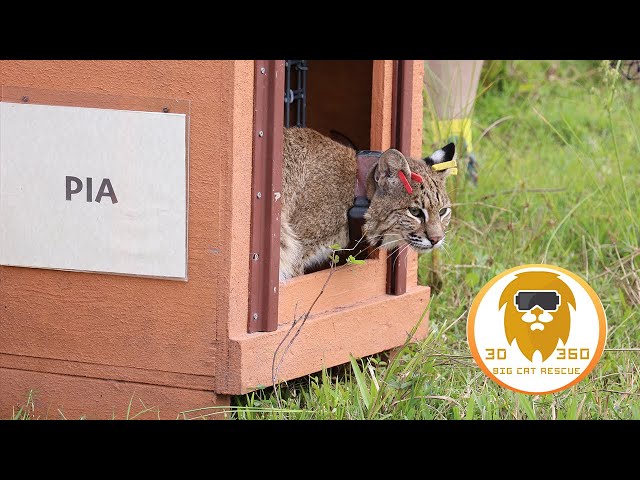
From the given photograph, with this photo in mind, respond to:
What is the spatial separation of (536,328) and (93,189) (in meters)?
1.53

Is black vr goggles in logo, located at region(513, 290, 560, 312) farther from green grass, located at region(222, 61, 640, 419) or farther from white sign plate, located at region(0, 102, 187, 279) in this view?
white sign plate, located at region(0, 102, 187, 279)

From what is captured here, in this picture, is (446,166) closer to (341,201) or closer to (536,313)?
(341,201)

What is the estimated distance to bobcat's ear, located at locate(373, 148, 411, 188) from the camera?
4270 mm

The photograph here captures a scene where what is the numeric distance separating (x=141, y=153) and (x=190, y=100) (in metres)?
0.24

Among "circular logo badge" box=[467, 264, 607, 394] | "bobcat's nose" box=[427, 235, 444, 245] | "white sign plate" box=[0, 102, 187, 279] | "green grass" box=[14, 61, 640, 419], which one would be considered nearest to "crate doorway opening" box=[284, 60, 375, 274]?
"green grass" box=[14, 61, 640, 419]

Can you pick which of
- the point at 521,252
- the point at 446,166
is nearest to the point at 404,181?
the point at 446,166

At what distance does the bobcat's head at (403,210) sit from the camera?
14.4 feet

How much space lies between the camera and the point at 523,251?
555 centimetres

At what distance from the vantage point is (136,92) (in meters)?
3.68

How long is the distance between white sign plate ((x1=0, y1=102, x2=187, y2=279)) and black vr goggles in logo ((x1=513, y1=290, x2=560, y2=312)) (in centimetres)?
113

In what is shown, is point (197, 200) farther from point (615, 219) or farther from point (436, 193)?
point (615, 219)

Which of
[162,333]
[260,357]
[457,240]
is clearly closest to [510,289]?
[260,357]

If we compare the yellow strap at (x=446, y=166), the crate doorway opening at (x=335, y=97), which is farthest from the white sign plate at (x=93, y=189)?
the crate doorway opening at (x=335, y=97)

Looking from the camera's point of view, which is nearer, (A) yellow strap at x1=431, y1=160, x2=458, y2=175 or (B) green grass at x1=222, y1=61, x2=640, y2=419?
(B) green grass at x1=222, y1=61, x2=640, y2=419
